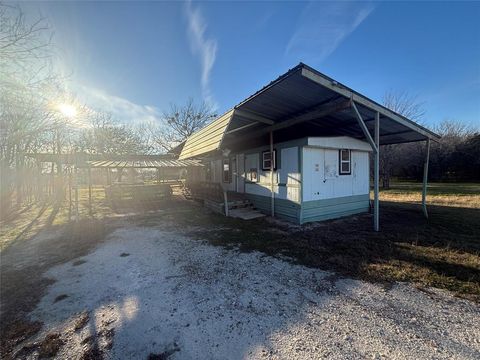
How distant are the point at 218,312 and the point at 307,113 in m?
5.42

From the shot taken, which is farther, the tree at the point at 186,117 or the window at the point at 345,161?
the tree at the point at 186,117

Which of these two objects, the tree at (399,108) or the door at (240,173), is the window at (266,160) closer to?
the door at (240,173)

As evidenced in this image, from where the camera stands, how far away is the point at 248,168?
9867mm

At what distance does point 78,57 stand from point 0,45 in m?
2.28

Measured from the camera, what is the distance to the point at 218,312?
269 cm

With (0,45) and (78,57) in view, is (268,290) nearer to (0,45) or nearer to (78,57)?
(0,45)

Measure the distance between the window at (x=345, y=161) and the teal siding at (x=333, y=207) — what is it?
99 cm

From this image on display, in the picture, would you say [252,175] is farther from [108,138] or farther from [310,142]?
[108,138]

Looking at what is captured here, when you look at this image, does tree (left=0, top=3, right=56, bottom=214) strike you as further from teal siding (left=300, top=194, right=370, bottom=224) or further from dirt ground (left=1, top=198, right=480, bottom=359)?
teal siding (left=300, top=194, right=370, bottom=224)

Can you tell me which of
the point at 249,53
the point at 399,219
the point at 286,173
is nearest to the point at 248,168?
the point at 286,173

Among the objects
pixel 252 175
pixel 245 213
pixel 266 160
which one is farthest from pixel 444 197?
pixel 245 213

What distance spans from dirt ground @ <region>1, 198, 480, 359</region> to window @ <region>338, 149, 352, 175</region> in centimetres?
495

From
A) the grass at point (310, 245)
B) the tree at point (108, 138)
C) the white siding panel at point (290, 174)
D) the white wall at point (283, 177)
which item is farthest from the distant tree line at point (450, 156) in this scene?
the tree at point (108, 138)

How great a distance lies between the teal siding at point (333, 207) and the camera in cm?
714
